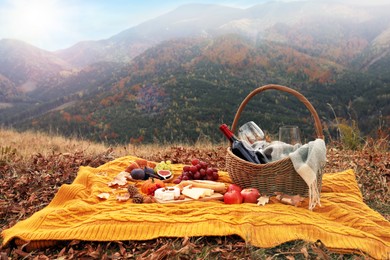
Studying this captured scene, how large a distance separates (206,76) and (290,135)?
5856cm

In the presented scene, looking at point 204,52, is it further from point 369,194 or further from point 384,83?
point 369,194

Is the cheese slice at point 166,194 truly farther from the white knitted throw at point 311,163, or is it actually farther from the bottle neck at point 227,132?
the white knitted throw at point 311,163

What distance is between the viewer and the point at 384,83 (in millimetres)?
56031

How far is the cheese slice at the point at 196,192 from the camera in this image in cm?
402

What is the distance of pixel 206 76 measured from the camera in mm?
62125

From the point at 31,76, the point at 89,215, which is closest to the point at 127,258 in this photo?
the point at 89,215

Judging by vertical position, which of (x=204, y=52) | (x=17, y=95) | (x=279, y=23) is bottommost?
(x=17, y=95)

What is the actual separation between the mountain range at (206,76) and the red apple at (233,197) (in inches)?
1125

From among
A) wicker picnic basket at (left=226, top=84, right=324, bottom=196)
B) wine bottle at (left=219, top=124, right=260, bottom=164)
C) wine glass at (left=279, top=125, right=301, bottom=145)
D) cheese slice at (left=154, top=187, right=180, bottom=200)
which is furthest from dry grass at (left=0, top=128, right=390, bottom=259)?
wine glass at (left=279, top=125, right=301, bottom=145)

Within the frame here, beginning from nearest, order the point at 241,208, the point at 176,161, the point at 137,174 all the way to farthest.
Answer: the point at 241,208, the point at 137,174, the point at 176,161

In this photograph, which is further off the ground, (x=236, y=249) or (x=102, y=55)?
(x=102, y=55)

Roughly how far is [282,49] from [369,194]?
72.4 m

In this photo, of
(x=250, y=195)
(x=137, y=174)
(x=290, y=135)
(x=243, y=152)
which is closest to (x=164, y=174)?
(x=137, y=174)

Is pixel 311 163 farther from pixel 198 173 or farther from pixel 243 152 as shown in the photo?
pixel 198 173
